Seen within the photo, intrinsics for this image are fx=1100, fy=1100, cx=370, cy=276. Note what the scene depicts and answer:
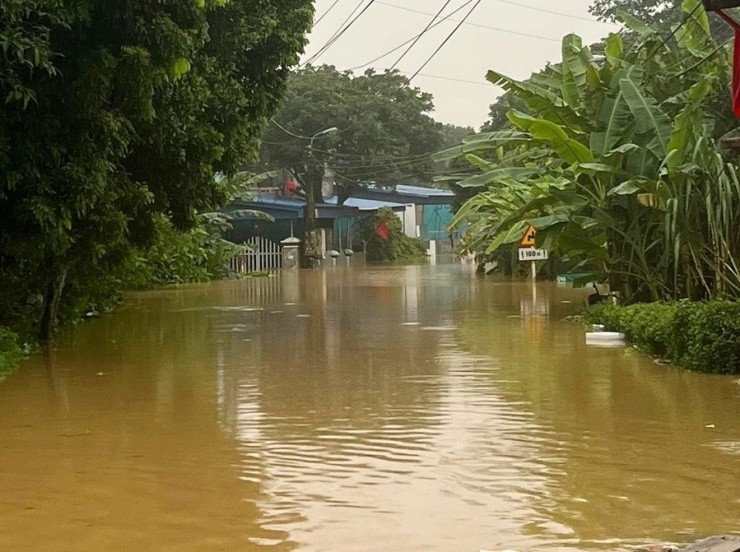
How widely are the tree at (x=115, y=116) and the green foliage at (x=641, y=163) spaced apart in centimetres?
390

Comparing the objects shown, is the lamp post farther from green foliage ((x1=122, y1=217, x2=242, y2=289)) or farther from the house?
green foliage ((x1=122, y1=217, x2=242, y2=289))

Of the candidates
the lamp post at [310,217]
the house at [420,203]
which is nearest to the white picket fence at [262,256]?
the lamp post at [310,217]

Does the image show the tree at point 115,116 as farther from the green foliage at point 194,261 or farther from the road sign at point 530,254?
the green foliage at point 194,261

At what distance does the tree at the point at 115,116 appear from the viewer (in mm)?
11602

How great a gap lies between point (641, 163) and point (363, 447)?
830 centimetres

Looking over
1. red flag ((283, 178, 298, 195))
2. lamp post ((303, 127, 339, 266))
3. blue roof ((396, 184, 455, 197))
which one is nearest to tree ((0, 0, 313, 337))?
lamp post ((303, 127, 339, 266))

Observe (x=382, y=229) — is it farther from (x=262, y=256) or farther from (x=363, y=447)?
(x=363, y=447)

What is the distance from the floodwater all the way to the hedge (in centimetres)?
31

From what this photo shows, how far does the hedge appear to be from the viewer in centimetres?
1116

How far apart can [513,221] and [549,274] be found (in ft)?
45.4

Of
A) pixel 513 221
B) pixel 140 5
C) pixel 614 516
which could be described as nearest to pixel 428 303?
pixel 513 221

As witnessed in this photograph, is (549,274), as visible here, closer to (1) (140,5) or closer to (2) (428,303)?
(2) (428,303)

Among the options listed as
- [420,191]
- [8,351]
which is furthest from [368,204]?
[8,351]

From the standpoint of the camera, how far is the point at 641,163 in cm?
1492
